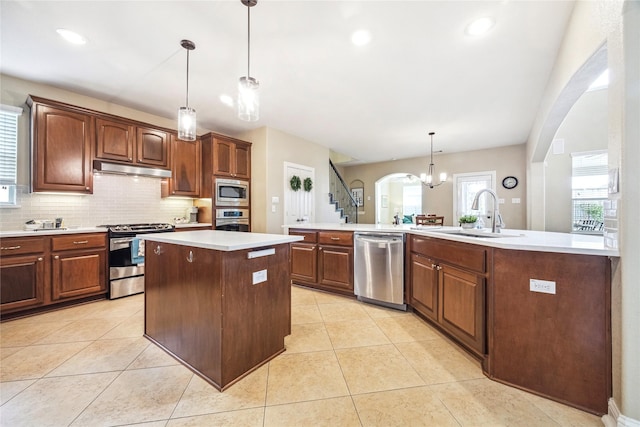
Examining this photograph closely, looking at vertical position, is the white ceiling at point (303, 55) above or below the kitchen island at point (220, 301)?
above

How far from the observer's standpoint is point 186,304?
1766mm

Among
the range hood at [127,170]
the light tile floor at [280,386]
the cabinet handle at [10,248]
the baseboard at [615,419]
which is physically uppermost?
the range hood at [127,170]

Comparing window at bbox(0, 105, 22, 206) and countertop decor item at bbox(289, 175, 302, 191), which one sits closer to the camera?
window at bbox(0, 105, 22, 206)

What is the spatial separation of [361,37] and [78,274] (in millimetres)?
3959

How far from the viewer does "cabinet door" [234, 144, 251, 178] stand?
4551 mm

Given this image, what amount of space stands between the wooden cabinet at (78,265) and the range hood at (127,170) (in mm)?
858

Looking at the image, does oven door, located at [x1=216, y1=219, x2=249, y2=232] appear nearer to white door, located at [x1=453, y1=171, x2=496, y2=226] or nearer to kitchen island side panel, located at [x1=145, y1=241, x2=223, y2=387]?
kitchen island side panel, located at [x1=145, y1=241, x2=223, y2=387]

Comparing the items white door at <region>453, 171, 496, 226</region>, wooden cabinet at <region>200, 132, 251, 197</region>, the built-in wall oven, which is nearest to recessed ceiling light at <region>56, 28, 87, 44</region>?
wooden cabinet at <region>200, 132, 251, 197</region>

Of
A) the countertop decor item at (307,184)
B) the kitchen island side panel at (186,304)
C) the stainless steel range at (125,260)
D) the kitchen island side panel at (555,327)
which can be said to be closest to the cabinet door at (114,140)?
the stainless steel range at (125,260)

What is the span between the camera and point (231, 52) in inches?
97.4

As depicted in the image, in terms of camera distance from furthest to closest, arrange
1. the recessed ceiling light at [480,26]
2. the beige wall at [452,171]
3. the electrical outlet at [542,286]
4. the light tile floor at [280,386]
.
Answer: the beige wall at [452,171], the recessed ceiling light at [480,26], the electrical outlet at [542,286], the light tile floor at [280,386]

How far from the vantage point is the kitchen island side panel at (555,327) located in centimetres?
137

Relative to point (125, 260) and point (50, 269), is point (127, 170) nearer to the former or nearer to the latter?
point (125, 260)

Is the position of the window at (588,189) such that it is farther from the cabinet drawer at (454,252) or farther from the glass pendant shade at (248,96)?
the glass pendant shade at (248,96)
